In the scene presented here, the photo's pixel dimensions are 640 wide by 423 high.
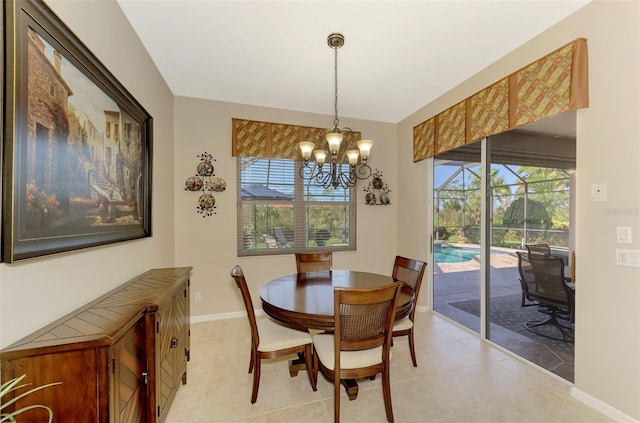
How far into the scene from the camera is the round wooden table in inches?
68.6

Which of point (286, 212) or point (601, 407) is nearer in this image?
point (601, 407)

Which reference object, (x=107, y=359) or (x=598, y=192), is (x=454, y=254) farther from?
(x=107, y=359)

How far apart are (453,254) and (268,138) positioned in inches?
119

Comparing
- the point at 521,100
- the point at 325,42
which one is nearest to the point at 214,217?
the point at 325,42

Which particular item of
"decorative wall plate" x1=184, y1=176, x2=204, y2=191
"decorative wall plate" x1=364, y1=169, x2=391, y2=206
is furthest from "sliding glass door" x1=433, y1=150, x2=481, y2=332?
→ "decorative wall plate" x1=184, y1=176, x2=204, y2=191

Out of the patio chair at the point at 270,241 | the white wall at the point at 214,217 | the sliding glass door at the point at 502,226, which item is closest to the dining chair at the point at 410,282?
the sliding glass door at the point at 502,226

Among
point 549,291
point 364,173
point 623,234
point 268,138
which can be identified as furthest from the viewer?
point 364,173

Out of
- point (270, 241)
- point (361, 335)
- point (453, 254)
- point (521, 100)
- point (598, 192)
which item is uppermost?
point (521, 100)

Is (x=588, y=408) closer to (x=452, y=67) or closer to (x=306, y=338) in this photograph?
(x=306, y=338)

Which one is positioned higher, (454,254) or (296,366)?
(454,254)

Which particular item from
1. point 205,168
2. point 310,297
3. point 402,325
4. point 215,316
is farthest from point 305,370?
point 205,168

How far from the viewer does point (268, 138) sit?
372 cm

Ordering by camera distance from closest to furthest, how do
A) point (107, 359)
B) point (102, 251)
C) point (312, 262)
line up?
point (107, 359) → point (102, 251) → point (312, 262)

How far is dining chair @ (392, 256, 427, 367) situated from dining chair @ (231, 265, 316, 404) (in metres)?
0.75
